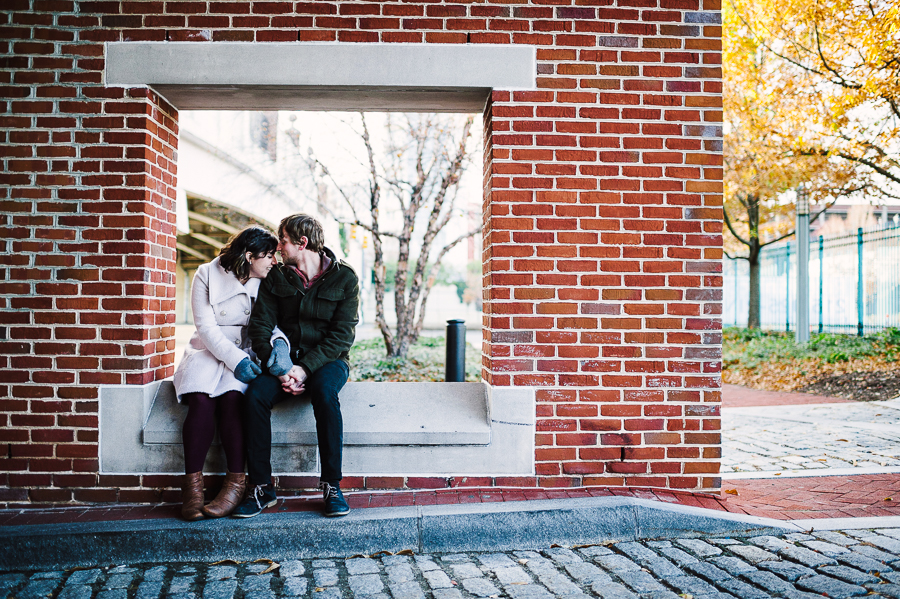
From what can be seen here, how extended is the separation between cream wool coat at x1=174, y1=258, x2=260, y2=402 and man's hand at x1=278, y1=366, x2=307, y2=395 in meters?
0.25

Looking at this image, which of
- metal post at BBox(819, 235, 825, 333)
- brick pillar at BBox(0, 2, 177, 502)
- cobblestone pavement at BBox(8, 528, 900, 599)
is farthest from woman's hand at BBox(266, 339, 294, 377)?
metal post at BBox(819, 235, 825, 333)

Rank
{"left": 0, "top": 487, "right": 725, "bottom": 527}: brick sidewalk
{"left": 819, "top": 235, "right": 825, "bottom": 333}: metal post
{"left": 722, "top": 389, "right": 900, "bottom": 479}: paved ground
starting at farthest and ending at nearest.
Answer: {"left": 819, "top": 235, "right": 825, "bottom": 333}: metal post
{"left": 722, "top": 389, "right": 900, "bottom": 479}: paved ground
{"left": 0, "top": 487, "right": 725, "bottom": 527}: brick sidewalk

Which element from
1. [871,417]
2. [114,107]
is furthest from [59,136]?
[871,417]

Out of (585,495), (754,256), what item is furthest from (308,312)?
(754,256)

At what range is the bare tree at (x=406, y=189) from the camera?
10250 millimetres

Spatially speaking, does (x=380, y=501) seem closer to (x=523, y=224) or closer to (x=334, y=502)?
(x=334, y=502)

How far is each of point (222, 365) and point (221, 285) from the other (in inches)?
19.1

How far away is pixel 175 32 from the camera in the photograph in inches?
152

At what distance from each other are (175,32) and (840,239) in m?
15.0

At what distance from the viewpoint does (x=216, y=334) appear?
3.76m

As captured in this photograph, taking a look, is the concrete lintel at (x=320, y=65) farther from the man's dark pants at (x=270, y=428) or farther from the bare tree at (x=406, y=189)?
the bare tree at (x=406, y=189)

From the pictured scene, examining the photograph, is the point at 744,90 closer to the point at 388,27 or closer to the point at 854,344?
the point at 854,344

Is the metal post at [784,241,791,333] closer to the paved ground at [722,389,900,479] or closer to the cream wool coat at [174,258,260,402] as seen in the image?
the paved ground at [722,389,900,479]

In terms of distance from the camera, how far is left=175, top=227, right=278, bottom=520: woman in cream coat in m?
3.60
